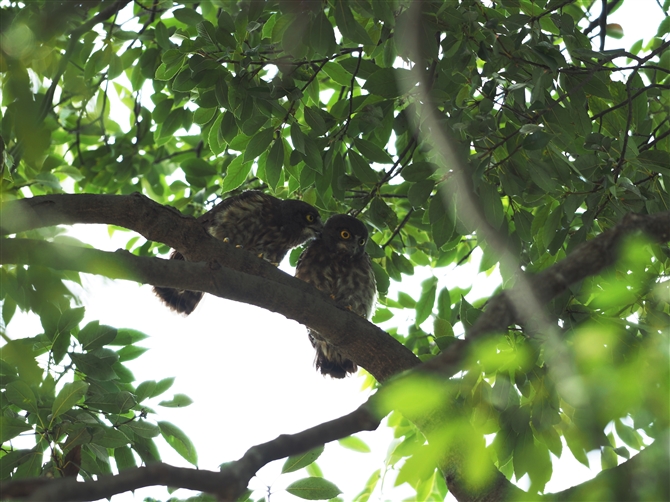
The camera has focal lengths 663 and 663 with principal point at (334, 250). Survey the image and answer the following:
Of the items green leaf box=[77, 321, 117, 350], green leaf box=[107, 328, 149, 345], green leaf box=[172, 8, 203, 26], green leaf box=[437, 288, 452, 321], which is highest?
green leaf box=[172, 8, 203, 26]

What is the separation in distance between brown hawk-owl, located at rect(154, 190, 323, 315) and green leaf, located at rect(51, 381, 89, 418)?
2.70m

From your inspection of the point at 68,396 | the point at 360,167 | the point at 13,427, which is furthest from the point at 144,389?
the point at 360,167

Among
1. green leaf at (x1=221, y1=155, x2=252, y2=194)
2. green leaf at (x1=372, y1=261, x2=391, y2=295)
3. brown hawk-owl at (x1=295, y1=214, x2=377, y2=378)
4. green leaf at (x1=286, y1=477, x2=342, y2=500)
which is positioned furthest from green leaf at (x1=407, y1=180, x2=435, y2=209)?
brown hawk-owl at (x1=295, y1=214, x2=377, y2=378)

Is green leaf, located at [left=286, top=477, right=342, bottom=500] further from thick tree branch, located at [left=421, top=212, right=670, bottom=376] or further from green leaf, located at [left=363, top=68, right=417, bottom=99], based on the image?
green leaf, located at [left=363, top=68, right=417, bottom=99]

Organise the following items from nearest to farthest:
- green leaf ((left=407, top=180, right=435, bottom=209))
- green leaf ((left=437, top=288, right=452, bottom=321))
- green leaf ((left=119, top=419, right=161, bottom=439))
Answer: green leaf ((left=407, top=180, right=435, bottom=209)) → green leaf ((left=119, top=419, right=161, bottom=439)) → green leaf ((left=437, top=288, right=452, bottom=321))

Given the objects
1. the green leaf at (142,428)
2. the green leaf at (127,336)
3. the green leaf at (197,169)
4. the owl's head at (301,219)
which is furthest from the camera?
the owl's head at (301,219)

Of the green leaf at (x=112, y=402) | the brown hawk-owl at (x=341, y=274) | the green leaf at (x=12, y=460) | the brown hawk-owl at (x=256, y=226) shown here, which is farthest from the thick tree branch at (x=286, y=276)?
the brown hawk-owl at (x=256, y=226)

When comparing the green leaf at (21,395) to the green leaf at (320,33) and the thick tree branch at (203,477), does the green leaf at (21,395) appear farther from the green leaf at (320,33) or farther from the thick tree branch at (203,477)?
the green leaf at (320,33)

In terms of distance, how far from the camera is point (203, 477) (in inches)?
65.2

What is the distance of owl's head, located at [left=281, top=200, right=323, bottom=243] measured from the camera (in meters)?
6.24

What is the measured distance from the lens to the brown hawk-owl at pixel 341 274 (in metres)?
5.83

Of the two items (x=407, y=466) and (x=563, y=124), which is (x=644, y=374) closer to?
(x=407, y=466)

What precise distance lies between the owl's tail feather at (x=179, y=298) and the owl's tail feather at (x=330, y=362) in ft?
3.79

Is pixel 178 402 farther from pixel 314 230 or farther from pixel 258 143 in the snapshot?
pixel 314 230
